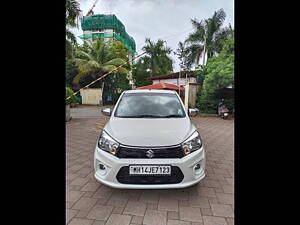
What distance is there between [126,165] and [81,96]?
811 inches

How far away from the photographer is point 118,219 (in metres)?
2.05

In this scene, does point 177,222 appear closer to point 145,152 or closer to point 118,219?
point 118,219

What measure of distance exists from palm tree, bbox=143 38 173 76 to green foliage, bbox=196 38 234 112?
15.8m

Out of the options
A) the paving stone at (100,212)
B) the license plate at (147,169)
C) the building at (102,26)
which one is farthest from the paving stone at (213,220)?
the building at (102,26)

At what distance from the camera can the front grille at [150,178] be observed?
2193 mm

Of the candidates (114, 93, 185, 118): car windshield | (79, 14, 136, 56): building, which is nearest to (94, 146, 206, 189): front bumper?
(114, 93, 185, 118): car windshield

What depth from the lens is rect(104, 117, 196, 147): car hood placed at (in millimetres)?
2293

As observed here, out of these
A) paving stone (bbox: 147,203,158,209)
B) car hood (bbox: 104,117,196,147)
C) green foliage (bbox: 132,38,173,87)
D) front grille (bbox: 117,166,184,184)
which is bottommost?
paving stone (bbox: 147,203,158,209)

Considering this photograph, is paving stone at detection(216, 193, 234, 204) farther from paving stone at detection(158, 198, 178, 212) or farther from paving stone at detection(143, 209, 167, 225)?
paving stone at detection(143, 209, 167, 225)

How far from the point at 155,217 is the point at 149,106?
6.10 feet

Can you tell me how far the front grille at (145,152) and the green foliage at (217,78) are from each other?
29.7 feet

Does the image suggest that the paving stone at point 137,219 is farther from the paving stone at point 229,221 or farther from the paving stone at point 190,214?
the paving stone at point 229,221
